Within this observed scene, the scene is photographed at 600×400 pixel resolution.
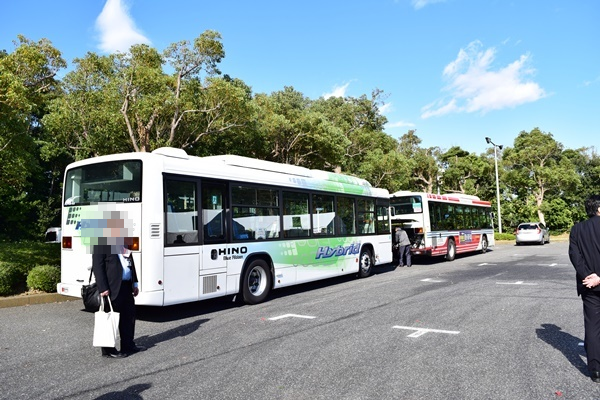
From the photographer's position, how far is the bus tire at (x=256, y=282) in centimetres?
923

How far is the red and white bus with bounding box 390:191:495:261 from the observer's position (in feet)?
58.0

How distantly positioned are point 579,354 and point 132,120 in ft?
A: 48.3

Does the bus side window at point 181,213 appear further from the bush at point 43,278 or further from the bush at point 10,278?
the bush at point 10,278

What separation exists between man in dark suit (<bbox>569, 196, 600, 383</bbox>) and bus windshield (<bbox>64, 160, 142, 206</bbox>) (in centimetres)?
619

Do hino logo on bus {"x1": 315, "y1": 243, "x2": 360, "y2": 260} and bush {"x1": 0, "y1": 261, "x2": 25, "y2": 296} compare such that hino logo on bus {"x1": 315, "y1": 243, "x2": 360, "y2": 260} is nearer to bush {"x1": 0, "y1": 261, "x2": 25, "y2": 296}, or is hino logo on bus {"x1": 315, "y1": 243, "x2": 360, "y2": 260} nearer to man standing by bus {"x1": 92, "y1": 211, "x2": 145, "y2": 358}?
man standing by bus {"x1": 92, "y1": 211, "x2": 145, "y2": 358}

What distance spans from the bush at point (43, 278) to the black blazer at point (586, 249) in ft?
32.4

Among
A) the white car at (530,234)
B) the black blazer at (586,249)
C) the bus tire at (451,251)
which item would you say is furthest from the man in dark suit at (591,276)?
the white car at (530,234)

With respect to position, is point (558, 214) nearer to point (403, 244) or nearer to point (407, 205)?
point (407, 205)

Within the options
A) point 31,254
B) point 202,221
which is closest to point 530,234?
point 202,221

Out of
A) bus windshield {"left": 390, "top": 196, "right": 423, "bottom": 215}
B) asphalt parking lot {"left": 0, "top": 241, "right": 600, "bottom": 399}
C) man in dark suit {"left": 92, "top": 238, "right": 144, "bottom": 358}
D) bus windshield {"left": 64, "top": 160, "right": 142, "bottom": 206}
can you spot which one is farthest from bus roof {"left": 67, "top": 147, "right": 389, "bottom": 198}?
bus windshield {"left": 390, "top": 196, "right": 423, "bottom": 215}

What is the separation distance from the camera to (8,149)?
11.3m

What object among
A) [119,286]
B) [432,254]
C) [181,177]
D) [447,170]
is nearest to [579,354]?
[119,286]

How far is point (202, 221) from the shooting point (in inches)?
326

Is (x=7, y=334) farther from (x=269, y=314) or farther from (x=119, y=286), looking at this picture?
(x=269, y=314)
